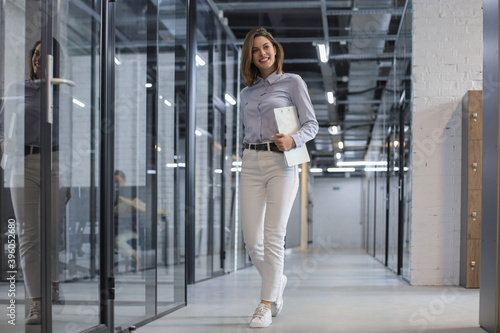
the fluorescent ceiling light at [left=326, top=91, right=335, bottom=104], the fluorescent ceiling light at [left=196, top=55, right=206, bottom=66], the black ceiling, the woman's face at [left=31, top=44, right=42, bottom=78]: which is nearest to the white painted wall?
the black ceiling

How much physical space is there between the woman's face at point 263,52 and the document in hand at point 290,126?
24 cm

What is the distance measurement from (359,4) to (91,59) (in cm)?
285

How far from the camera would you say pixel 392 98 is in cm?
775

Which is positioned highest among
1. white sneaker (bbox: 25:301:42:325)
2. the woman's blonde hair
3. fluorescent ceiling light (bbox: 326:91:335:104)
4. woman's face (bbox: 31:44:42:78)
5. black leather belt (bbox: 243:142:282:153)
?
fluorescent ceiling light (bbox: 326:91:335:104)

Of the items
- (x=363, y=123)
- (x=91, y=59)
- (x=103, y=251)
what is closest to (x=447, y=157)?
(x=91, y=59)

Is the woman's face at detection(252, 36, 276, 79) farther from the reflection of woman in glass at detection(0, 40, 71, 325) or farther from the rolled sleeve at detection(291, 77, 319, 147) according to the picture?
the reflection of woman in glass at detection(0, 40, 71, 325)

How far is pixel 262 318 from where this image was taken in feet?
9.28

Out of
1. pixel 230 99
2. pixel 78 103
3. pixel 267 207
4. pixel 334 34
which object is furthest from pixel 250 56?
pixel 334 34

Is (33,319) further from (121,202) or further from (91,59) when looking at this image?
(91,59)

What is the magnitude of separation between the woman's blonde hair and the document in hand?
0.76ft

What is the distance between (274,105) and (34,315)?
1.45 m

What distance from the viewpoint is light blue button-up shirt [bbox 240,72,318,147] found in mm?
3018

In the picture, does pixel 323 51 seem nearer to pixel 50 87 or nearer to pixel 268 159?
pixel 268 159

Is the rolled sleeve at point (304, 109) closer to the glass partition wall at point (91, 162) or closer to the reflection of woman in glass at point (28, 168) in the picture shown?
the glass partition wall at point (91, 162)
